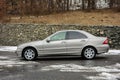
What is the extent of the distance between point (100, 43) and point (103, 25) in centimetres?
679

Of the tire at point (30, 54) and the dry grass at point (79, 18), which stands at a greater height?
the dry grass at point (79, 18)

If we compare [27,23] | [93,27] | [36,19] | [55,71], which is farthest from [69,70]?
[36,19]

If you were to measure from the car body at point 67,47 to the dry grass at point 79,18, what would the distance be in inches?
311

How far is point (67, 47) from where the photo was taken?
16.5m

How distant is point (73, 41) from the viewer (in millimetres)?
16641

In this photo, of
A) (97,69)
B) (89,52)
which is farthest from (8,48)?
(97,69)

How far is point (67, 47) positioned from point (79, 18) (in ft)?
31.1

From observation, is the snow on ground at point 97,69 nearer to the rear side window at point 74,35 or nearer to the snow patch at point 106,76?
the snow patch at point 106,76

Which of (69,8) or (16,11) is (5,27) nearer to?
(16,11)

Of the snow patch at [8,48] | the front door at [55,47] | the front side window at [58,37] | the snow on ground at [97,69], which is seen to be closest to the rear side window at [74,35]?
the front side window at [58,37]

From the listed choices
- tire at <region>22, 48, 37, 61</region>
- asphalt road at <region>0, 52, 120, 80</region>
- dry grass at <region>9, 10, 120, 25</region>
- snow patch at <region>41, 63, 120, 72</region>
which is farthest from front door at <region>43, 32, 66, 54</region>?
dry grass at <region>9, 10, 120, 25</region>

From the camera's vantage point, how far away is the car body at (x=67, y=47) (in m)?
16.6

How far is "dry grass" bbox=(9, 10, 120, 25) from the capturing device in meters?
24.9

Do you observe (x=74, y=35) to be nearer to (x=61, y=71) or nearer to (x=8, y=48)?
(x=61, y=71)
